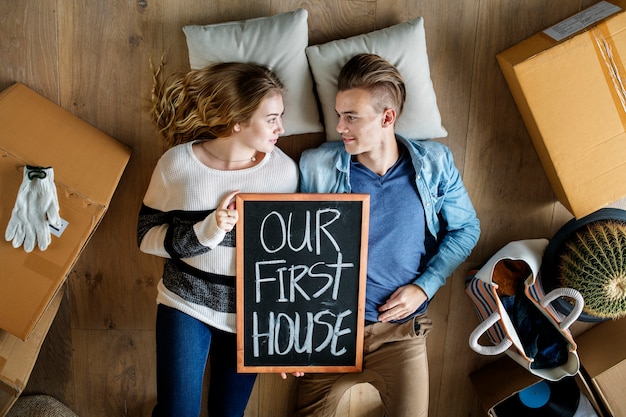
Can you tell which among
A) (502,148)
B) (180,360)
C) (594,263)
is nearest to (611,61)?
(502,148)

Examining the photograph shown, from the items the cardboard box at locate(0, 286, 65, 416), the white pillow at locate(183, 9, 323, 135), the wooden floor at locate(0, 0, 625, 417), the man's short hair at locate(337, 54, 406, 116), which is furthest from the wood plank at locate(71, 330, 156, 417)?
the man's short hair at locate(337, 54, 406, 116)

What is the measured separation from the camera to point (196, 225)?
4.61 feet

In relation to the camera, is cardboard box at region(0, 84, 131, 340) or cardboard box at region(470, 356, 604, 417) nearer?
cardboard box at region(0, 84, 131, 340)

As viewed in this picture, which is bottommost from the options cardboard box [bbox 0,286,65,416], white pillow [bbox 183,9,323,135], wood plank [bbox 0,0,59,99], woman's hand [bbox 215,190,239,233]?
cardboard box [bbox 0,286,65,416]

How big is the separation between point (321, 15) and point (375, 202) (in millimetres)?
531

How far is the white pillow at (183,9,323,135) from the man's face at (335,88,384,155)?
0.17 m

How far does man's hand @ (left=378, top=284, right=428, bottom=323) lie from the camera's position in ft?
5.06

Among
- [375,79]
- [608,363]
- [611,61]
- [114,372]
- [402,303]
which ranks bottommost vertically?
[608,363]

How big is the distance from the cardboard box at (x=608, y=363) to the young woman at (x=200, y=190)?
100cm

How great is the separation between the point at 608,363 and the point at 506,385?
11.5 inches

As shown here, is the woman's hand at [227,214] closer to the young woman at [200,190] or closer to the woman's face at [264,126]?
A: the young woman at [200,190]

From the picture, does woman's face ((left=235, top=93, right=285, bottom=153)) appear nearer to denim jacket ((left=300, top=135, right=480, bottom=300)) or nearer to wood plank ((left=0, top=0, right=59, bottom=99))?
denim jacket ((left=300, top=135, right=480, bottom=300))

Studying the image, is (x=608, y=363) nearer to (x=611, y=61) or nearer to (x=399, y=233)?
(x=399, y=233)

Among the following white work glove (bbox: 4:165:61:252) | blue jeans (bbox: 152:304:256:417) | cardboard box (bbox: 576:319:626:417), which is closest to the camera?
white work glove (bbox: 4:165:61:252)
